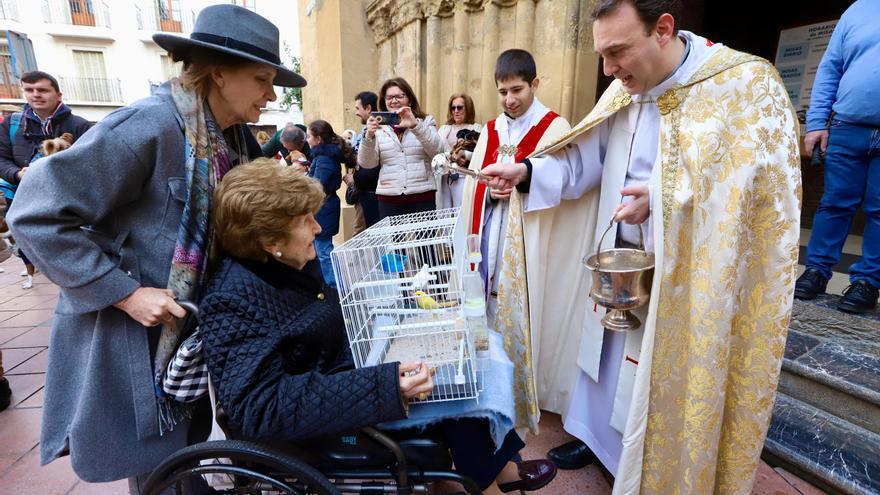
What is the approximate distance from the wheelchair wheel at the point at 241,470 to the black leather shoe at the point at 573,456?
131cm

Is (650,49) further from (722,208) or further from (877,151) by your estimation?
(877,151)

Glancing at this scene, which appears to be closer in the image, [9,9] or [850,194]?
[850,194]

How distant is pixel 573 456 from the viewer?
2102 mm

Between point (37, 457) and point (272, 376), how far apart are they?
206cm

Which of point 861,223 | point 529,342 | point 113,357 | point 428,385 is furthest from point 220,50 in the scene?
point 861,223

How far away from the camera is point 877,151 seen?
2369 mm

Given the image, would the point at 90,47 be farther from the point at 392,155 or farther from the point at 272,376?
the point at 272,376

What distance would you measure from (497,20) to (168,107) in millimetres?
3020

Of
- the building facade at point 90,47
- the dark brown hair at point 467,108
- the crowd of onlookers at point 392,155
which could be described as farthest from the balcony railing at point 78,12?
the dark brown hair at point 467,108

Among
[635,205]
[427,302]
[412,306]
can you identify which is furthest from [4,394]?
[635,205]

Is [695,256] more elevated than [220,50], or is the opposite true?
[220,50]

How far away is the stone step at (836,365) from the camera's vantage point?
1922 mm

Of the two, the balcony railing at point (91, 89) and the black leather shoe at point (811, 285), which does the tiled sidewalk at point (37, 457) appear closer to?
the black leather shoe at point (811, 285)

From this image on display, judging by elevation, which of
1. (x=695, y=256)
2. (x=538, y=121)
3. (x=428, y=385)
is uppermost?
(x=538, y=121)
